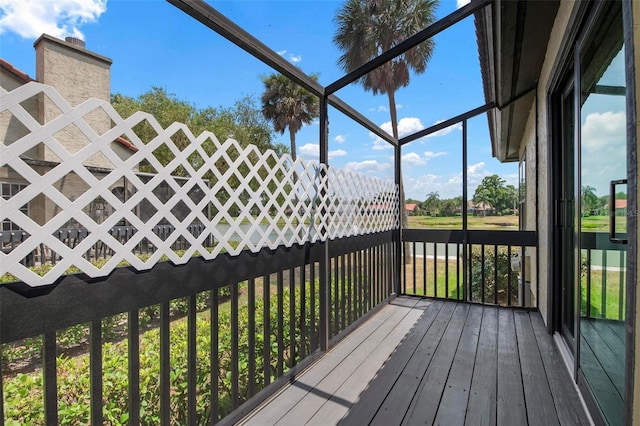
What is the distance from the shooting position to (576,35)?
1937 millimetres

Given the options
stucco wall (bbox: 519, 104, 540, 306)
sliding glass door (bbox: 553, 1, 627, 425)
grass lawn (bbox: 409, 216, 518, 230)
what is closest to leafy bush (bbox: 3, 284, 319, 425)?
sliding glass door (bbox: 553, 1, 627, 425)

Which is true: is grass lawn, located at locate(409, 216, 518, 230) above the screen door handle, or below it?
below

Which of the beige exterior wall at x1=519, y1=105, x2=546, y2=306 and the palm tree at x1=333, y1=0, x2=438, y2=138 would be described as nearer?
the beige exterior wall at x1=519, y1=105, x2=546, y2=306

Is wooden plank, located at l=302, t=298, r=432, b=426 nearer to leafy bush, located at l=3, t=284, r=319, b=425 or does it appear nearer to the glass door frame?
leafy bush, located at l=3, t=284, r=319, b=425

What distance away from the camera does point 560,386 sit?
2.12 m

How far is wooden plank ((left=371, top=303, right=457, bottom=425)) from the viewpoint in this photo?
1887mm

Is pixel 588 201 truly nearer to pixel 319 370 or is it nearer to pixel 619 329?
pixel 619 329

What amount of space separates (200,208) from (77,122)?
0.61 meters

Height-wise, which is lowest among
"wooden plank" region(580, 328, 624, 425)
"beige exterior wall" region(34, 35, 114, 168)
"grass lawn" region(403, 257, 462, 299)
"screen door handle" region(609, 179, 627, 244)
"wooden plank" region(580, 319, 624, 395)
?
"grass lawn" region(403, 257, 462, 299)

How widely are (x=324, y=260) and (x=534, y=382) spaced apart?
1.65m

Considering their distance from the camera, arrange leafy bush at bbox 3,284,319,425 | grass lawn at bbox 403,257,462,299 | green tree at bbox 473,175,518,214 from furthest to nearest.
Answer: green tree at bbox 473,175,518,214 < grass lawn at bbox 403,257,462,299 < leafy bush at bbox 3,284,319,425

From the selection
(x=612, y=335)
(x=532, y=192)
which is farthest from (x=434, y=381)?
(x=532, y=192)

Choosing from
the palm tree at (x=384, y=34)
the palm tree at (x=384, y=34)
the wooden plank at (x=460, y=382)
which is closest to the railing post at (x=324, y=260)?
the wooden plank at (x=460, y=382)

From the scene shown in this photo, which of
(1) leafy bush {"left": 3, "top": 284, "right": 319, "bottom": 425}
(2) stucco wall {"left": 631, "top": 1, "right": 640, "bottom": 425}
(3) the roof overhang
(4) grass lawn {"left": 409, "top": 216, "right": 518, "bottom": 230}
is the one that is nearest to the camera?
(2) stucco wall {"left": 631, "top": 1, "right": 640, "bottom": 425}
